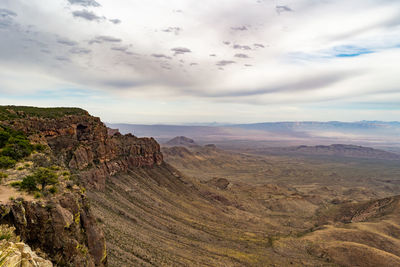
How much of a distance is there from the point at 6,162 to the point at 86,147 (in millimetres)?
40790

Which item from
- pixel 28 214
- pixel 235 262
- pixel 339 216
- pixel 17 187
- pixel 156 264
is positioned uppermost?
pixel 17 187

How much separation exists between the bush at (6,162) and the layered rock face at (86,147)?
17589 millimetres

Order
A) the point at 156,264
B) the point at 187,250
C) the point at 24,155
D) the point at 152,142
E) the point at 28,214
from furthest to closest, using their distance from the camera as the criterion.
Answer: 1. the point at 152,142
2. the point at 187,250
3. the point at 156,264
4. the point at 24,155
5. the point at 28,214

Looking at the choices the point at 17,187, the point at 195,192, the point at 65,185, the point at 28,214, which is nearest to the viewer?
the point at 28,214

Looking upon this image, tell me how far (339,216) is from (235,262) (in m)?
67.5

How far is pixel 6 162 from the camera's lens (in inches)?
942

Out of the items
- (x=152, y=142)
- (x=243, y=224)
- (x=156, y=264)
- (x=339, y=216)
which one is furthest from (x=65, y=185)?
(x=339, y=216)

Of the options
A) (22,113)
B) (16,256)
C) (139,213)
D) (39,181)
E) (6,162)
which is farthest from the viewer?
(139,213)

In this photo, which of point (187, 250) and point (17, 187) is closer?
point (17, 187)

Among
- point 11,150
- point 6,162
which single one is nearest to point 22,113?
point 11,150

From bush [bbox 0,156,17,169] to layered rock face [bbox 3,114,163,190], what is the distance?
1759 cm

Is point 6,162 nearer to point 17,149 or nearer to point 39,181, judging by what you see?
point 17,149

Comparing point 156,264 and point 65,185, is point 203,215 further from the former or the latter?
point 65,185

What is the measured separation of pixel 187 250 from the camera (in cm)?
4875
